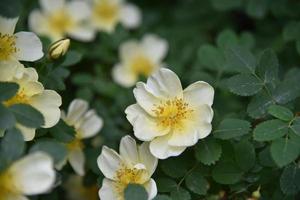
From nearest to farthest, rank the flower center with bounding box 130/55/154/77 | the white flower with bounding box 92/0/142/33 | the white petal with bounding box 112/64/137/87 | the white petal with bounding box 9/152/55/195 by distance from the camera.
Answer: the white petal with bounding box 9/152/55/195, the white petal with bounding box 112/64/137/87, the flower center with bounding box 130/55/154/77, the white flower with bounding box 92/0/142/33

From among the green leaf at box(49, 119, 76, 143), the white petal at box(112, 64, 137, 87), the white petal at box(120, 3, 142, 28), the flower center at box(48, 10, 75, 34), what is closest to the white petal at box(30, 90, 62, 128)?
the green leaf at box(49, 119, 76, 143)

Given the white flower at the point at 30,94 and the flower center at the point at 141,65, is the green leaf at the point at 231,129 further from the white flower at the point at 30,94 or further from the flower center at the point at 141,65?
the flower center at the point at 141,65

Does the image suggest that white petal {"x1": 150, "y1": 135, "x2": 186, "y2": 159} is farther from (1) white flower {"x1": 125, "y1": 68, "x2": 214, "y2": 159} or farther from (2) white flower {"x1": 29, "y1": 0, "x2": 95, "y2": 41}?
(2) white flower {"x1": 29, "y1": 0, "x2": 95, "y2": 41}

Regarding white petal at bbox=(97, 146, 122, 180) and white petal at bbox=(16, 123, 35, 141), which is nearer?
white petal at bbox=(16, 123, 35, 141)

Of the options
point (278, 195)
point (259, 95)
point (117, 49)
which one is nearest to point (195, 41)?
point (117, 49)

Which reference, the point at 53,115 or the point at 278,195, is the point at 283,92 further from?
the point at 53,115

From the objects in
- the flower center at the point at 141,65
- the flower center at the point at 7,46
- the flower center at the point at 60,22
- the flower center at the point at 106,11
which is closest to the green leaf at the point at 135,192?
the flower center at the point at 7,46
